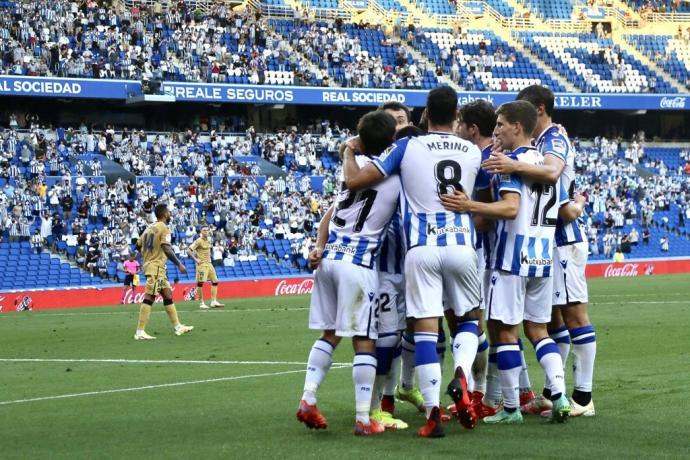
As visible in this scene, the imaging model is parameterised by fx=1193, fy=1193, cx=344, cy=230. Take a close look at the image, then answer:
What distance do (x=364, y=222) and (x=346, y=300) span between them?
2.12ft

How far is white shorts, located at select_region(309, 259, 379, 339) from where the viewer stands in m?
9.30

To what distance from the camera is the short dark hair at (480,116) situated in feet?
33.3

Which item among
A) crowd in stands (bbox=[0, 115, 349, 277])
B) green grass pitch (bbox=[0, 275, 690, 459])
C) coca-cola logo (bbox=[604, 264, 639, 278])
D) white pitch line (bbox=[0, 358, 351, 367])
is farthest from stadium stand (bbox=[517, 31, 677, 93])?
white pitch line (bbox=[0, 358, 351, 367])

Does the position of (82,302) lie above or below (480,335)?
below

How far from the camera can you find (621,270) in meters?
48.6

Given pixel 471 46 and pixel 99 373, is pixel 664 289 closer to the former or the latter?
pixel 99 373

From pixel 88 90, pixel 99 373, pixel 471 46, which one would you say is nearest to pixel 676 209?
pixel 471 46

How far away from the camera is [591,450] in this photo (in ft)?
26.7

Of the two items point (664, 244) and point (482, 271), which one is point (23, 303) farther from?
Result: point (664, 244)

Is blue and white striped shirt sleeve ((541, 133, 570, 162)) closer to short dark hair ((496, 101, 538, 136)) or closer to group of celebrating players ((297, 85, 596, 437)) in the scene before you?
group of celebrating players ((297, 85, 596, 437))

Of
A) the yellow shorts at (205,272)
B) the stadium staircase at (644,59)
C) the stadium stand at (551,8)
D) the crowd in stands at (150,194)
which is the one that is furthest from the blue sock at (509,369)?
the stadium stand at (551,8)

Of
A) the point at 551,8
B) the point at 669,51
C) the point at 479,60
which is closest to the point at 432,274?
the point at 479,60

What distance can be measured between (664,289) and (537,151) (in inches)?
988

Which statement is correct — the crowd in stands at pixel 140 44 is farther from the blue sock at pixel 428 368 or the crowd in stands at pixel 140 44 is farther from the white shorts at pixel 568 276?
the blue sock at pixel 428 368
